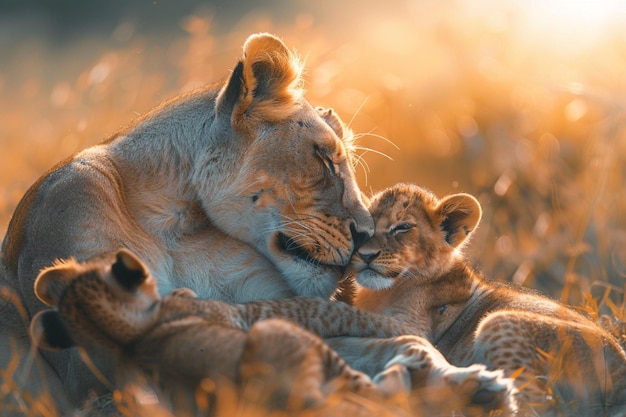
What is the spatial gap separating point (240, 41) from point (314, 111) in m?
5.33

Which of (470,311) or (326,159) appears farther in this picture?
(470,311)

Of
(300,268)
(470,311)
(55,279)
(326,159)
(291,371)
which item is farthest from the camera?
(470,311)

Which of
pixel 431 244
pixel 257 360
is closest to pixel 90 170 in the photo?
pixel 257 360

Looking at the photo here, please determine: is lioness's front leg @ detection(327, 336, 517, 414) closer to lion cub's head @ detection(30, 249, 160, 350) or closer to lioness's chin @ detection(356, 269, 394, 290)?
lion cub's head @ detection(30, 249, 160, 350)

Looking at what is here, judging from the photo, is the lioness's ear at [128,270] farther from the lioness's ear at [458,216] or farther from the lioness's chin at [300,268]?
the lioness's ear at [458,216]

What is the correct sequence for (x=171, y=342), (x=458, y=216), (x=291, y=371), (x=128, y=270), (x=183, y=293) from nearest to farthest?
(x=291, y=371) < (x=171, y=342) < (x=128, y=270) < (x=183, y=293) < (x=458, y=216)

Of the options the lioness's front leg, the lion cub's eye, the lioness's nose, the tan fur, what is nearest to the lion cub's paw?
the tan fur

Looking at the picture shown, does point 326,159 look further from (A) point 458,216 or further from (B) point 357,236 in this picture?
(A) point 458,216

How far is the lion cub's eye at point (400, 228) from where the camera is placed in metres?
5.80

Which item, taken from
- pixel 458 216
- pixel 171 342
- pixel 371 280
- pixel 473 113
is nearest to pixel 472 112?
pixel 473 113

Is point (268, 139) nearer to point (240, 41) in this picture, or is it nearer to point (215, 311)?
point (215, 311)

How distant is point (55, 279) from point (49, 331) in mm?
235

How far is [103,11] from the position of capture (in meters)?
19.8

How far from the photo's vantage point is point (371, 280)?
550cm
